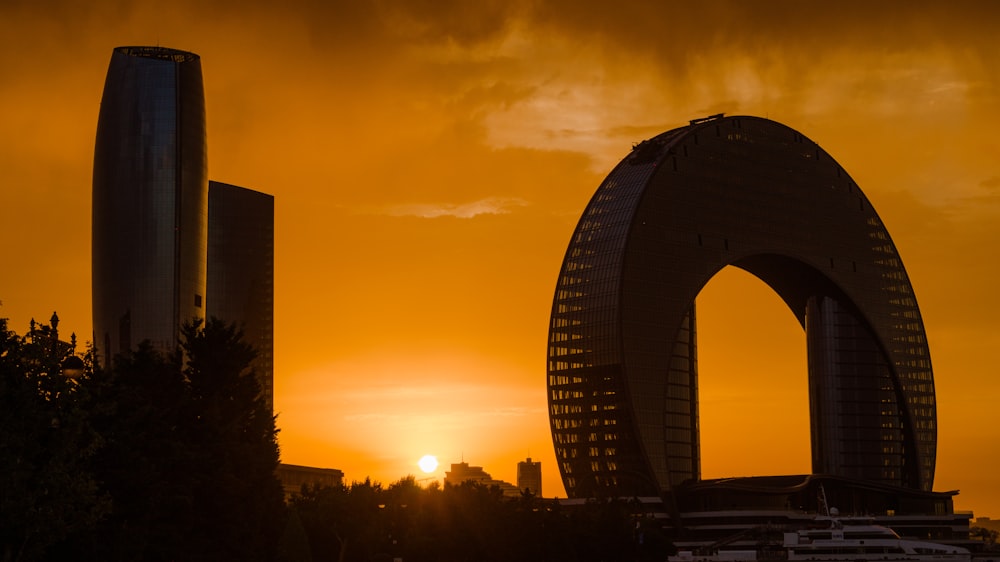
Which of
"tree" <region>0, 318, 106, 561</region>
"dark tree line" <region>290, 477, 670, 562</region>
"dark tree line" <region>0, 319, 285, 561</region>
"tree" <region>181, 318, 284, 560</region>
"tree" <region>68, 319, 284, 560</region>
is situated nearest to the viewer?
"tree" <region>0, 318, 106, 561</region>

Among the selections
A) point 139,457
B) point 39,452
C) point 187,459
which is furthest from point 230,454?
point 39,452

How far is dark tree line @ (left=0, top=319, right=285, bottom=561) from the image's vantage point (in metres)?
76.2

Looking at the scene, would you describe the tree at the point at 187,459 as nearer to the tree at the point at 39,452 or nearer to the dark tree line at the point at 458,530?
the tree at the point at 39,452

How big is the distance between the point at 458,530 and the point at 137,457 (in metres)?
89.0

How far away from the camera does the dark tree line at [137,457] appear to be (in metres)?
76.2


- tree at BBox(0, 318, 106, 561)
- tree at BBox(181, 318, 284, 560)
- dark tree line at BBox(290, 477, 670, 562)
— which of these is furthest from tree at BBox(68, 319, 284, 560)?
dark tree line at BBox(290, 477, 670, 562)

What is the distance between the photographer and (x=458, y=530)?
179m

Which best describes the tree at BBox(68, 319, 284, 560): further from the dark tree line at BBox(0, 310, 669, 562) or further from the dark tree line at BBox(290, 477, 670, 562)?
the dark tree line at BBox(290, 477, 670, 562)

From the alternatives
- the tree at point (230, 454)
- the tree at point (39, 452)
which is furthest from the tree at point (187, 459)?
the tree at point (39, 452)

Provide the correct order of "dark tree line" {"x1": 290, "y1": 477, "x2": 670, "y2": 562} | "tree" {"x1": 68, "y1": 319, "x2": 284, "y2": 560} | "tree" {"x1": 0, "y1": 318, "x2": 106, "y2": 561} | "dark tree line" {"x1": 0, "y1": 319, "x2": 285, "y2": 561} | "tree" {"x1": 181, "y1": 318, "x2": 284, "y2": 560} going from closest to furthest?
"tree" {"x1": 0, "y1": 318, "x2": 106, "y2": 561}, "dark tree line" {"x1": 0, "y1": 319, "x2": 285, "y2": 561}, "tree" {"x1": 68, "y1": 319, "x2": 284, "y2": 560}, "tree" {"x1": 181, "y1": 318, "x2": 284, "y2": 560}, "dark tree line" {"x1": 290, "y1": 477, "x2": 670, "y2": 562}

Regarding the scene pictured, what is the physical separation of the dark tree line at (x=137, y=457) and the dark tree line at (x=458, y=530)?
55685mm

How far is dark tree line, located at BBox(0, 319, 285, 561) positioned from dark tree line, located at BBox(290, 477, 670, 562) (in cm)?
5568

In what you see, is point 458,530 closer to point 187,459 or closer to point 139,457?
point 187,459

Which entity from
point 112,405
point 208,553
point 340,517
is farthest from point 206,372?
point 340,517
